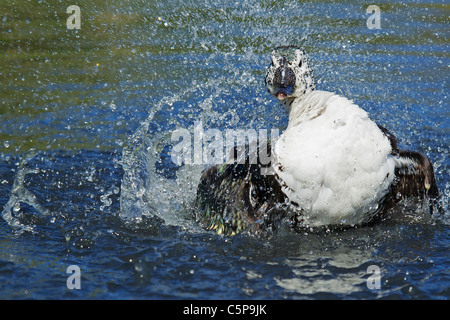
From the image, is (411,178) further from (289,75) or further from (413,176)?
(289,75)

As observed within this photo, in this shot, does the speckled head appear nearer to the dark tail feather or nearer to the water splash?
the dark tail feather

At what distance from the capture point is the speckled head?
16.6 ft

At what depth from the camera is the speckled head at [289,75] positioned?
5.07 meters

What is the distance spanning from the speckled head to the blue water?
122 centimetres

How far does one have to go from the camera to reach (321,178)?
414 cm

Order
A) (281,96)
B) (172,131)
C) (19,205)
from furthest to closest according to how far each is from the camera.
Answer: (172,131) < (19,205) < (281,96)

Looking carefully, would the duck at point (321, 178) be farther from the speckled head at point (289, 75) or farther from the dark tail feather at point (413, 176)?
the speckled head at point (289, 75)

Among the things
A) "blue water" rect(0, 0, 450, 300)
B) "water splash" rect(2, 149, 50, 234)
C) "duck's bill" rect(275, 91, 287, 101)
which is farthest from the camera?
"duck's bill" rect(275, 91, 287, 101)

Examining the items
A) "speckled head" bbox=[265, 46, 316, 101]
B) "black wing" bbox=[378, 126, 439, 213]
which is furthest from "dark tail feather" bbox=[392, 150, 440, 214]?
"speckled head" bbox=[265, 46, 316, 101]

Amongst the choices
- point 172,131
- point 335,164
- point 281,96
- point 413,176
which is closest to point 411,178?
point 413,176

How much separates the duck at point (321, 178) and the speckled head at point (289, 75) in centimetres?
12

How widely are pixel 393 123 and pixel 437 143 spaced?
73 centimetres

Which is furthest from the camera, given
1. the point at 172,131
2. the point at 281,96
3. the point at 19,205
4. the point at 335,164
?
the point at 172,131

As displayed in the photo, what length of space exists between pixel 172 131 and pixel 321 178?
348 cm
